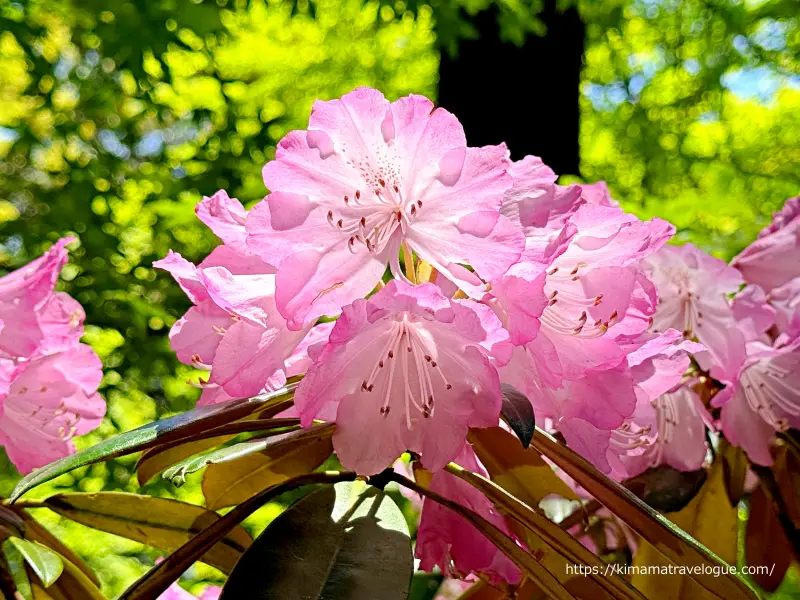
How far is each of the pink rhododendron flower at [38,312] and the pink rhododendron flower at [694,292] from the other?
542 mm

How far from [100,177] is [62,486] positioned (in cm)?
76

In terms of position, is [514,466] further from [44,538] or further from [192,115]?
[192,115]

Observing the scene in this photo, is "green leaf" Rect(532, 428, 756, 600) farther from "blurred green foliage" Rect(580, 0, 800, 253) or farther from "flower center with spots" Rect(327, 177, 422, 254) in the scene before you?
"blurred green foliage" Rect(580, 0, 800, 253)

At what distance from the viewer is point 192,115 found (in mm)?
2342

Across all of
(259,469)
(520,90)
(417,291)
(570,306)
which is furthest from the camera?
(520,90)

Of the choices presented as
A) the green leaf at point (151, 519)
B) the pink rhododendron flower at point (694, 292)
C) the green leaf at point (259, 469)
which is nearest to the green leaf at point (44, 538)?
the green leaf at point (151, 519)

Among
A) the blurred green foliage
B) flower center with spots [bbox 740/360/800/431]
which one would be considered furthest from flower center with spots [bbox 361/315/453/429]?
the blurred green foliage

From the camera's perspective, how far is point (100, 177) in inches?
79.2

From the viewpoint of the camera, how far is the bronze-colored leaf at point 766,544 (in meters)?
0.89

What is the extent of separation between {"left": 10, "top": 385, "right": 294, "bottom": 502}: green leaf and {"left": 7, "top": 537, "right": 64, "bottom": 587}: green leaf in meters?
0.07

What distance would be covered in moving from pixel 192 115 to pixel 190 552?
2.01m

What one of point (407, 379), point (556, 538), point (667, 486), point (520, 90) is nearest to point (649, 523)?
point (556, 538)

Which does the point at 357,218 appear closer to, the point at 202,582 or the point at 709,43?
the point at 202,582

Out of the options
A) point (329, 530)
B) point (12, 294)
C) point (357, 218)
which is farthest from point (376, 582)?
point (12, 294)
